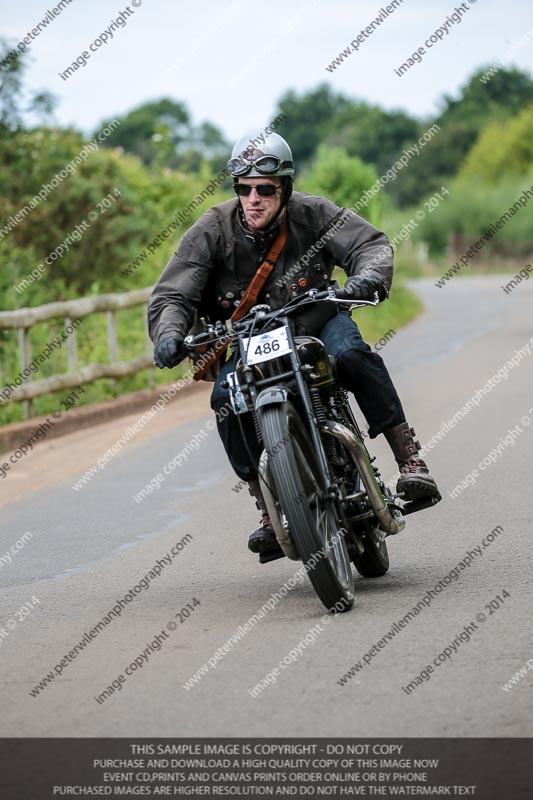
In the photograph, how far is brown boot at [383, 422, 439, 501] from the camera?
666cm

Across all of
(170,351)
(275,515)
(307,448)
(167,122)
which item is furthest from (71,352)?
(167,122)

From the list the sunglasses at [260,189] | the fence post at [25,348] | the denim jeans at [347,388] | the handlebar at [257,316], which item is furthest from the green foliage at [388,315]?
the handlebar at [257,316]

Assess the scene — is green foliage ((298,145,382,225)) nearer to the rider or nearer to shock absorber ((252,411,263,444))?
the rider

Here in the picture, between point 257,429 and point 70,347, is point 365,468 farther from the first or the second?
point 70,347

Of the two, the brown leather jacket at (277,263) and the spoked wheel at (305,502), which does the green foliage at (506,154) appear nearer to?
the brown leather jacket at (277,263)

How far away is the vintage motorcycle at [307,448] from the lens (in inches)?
226

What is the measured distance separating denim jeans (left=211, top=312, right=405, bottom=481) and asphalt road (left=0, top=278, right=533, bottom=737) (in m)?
0.67

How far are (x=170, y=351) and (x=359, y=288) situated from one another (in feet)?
2.82

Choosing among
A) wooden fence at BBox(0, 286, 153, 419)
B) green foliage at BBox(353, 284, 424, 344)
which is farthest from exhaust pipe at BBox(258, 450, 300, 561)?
green foliage at BBox(353, 284, 424, 344)

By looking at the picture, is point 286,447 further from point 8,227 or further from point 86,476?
point 8,227
